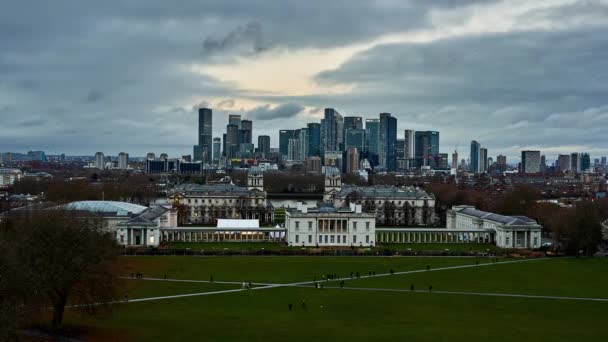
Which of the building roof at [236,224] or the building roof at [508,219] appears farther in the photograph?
the building roof at [236,224]

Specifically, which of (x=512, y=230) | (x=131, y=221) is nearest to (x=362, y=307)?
(x=512, y=230)

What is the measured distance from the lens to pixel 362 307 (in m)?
52.5

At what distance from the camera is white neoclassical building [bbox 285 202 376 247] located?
102 metres

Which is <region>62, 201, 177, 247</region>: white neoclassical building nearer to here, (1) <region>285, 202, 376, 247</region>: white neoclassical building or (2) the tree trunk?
(1) <region>285, 202, 376, 247</region>: white neoclassical building

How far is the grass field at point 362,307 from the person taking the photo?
43781mm

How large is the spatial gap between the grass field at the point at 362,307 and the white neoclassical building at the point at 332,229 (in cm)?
2400

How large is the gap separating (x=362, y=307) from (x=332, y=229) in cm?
5056

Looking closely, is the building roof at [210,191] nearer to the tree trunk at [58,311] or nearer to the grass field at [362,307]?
the grass field at [362,307]

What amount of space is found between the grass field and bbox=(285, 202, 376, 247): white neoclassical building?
23998 mm

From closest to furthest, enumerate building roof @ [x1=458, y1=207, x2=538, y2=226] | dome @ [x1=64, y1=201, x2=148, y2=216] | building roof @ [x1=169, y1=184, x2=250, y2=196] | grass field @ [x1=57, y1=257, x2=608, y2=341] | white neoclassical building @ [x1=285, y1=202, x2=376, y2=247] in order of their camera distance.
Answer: grass field @ [x1=57, y1=257, x2=608, y2=341] → building roof @ [x1=458, y1=207, x2=538, y2=226] → white neoclassical building @ [x1=285, y1=202, x2=376, y2=247] → dome @ [x1=64, y1=201, x2=148, y2=216] → building roof @ [x1=169, y1=184, x2=250, y2=196]

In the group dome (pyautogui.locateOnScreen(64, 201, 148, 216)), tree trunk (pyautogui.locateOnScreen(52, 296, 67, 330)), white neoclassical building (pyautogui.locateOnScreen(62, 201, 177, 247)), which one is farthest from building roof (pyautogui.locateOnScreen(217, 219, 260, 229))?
tree trunk (pyautogui.locateOnScreen(52, 296, 67, 330))

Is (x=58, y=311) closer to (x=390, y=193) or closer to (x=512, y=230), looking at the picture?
(x=512, y=230)

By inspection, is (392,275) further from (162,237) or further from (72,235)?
(162,237)

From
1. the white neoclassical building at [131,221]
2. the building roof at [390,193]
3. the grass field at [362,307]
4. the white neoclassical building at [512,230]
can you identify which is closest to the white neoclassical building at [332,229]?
the white neoclassical building at [512,230]
